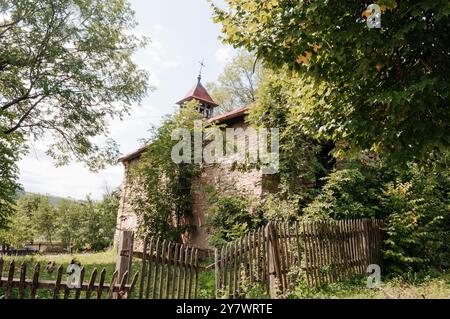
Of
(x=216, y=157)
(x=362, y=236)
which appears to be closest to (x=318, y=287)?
(x=362, y=236)

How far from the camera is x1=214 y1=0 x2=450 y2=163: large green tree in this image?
4.74m

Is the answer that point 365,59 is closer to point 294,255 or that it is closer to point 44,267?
point 294,255

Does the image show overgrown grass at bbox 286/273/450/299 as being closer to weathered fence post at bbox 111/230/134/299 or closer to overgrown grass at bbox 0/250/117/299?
weathered fence post at bbox 111/230/134/299

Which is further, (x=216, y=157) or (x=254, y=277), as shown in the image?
(x=216, y=157)

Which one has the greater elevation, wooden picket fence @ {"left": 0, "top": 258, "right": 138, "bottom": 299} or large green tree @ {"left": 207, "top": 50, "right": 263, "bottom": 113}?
large green tree @ {"left": 207, "top": 50, "right": 263, "bottom": 113}

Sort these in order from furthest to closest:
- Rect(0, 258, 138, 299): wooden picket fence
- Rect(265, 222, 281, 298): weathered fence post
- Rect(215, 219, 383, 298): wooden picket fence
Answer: Rect(265, 222, 281, 298): weathered fence post, Rect(215, 219, 383, 298): wooden picket fence, Rect(0, 258, 138, 299): wooden picket fence

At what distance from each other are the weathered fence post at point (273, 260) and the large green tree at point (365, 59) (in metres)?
2.14

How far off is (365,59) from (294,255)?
12.8 ft

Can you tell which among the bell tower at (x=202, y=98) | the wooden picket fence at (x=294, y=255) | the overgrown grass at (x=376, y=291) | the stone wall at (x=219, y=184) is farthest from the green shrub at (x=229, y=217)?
the bell tower at (x=202, y=98)

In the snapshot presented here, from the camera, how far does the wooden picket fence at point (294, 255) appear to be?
5.52 meters

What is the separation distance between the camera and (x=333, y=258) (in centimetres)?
733

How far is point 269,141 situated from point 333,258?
5325 mm

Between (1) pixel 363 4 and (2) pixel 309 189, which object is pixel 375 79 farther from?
(2) pixel 309 189

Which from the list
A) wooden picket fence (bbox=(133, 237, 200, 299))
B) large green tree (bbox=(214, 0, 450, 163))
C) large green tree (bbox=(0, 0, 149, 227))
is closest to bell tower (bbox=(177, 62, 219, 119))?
large green tree (bbox=(0, 0, 149, 227))
